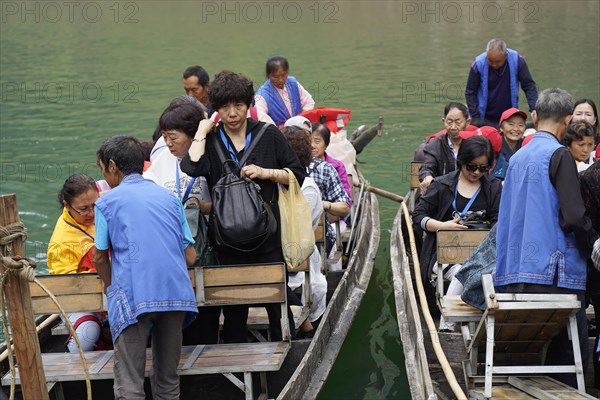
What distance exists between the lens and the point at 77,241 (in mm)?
5090

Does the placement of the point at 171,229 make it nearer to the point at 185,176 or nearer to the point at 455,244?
the point at 185,176

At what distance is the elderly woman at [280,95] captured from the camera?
793 cm

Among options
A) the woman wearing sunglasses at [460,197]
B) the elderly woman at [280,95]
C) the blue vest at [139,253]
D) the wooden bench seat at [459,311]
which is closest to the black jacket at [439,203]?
the woman wearing sunglasses at [460,197]

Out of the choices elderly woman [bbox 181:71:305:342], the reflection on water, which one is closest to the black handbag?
elderly woman [bbox 181:71:305:342]

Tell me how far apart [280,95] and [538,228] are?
4.41 m

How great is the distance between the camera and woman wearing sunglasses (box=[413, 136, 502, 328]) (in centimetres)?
564

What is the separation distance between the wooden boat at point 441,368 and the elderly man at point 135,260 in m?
1.38

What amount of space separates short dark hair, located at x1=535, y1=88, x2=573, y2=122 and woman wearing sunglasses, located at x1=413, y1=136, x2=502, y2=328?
1.37 meters

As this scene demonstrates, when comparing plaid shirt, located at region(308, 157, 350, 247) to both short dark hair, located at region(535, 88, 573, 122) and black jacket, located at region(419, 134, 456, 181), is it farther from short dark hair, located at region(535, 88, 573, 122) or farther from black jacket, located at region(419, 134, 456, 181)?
short dark hair, located at region(535, 88, 573, 122)

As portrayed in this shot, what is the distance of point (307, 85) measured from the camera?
20500 millimetres

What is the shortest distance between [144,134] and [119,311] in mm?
13078

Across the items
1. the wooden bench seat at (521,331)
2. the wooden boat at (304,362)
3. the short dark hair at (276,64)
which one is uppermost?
the short dark hair at (276,64)

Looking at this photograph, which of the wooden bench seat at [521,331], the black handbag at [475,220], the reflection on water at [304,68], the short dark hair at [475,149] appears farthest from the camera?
the reflection on water at [304,68]

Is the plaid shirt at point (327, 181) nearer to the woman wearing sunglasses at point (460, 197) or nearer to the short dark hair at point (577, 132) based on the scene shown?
the woman wearing sunglasses at point (460, 197)
